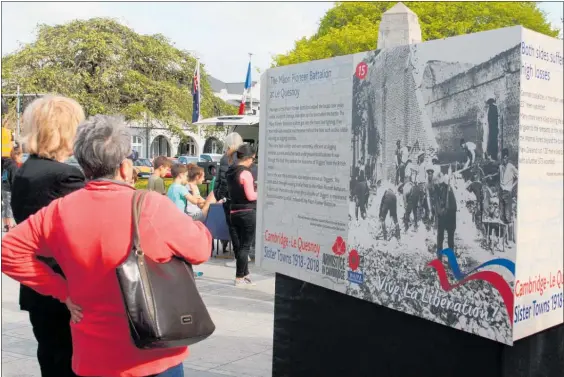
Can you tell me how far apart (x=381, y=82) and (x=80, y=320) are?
1.75 metres

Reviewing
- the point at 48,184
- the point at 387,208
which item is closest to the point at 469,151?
the point at 387,208

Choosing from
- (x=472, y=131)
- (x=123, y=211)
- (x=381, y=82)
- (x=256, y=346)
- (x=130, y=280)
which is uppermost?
(x=381, y=82)

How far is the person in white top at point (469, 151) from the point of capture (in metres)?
2.87

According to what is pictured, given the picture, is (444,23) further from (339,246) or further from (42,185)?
(42,185)

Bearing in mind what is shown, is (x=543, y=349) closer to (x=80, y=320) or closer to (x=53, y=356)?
(x=80, y=320)

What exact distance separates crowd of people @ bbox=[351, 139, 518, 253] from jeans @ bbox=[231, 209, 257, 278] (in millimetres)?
5027

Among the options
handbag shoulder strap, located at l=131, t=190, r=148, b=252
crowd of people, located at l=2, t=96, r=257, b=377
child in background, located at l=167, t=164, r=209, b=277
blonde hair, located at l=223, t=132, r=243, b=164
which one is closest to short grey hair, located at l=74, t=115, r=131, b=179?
crowd of people, located at l=2, t=96, r=257, b=377

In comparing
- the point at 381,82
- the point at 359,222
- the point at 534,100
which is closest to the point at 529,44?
the point at 534,100

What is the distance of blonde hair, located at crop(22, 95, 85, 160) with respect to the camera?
3.45 meters

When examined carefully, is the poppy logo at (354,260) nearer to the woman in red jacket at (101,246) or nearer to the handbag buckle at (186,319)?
the woman in red jacket at (101,246)

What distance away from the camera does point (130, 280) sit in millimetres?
2520

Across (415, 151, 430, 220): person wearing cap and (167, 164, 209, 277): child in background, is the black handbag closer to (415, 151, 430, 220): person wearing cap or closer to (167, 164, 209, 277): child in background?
(415, 151, 430, 220): person wearing cap

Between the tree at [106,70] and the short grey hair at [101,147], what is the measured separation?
3341 cm

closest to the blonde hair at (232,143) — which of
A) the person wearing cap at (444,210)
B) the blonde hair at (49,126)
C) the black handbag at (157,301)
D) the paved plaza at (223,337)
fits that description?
the paved plaza at (223,337)
